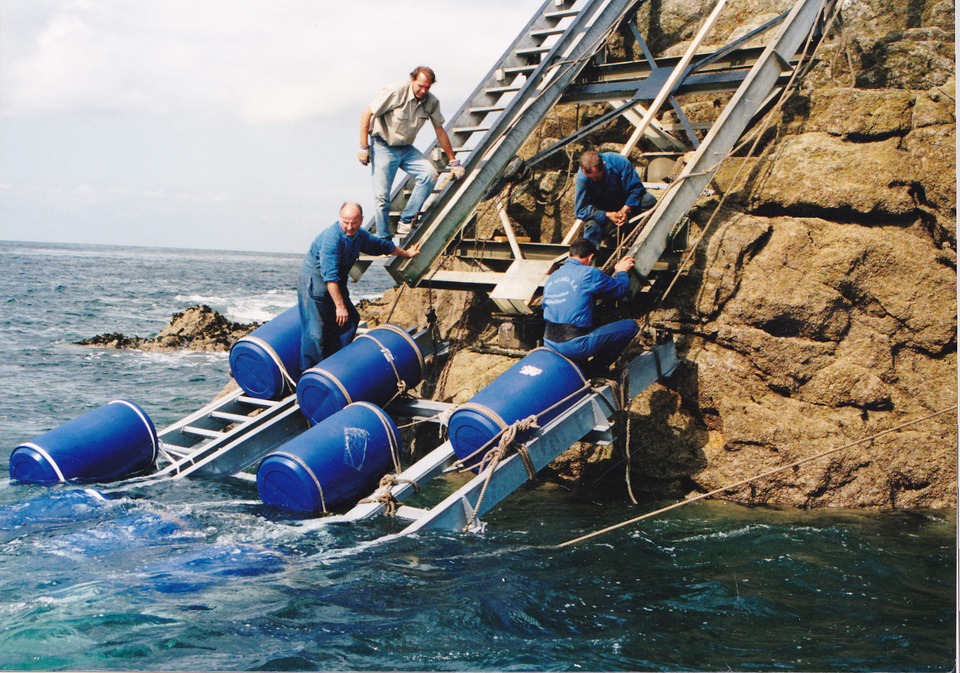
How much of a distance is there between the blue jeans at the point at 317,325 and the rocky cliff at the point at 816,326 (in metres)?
1.39

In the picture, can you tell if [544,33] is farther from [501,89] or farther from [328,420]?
[328,420]

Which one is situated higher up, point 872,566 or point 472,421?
point 472,421

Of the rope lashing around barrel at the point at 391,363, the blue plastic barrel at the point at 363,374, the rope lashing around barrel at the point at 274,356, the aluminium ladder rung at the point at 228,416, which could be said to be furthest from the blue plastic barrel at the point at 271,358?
the rope lashing around barrel at the point at 391,363

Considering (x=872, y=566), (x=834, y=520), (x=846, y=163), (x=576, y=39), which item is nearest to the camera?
(x=872, y=566)

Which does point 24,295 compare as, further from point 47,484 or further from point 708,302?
point 708,302

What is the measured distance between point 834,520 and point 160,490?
6079mm

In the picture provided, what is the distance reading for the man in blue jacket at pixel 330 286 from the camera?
771cm

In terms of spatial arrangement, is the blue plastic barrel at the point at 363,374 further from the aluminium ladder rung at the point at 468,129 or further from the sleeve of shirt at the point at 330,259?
the aluminium ladder rung at the point at 468,129

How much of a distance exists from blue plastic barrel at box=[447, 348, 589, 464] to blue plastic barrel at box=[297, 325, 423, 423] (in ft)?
4.11

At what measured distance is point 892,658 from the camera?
15.3 feet

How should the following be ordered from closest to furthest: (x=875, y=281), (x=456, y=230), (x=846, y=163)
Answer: (x=875, y=281) < (x=846, y=163) < (x=456, y=230)

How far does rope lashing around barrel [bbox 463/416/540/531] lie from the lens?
619cm

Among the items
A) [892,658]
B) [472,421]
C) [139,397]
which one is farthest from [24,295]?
[892,658]

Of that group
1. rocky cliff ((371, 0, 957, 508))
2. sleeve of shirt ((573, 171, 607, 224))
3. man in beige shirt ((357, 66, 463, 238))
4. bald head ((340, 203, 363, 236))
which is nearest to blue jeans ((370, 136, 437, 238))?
man in beige shirt ((357, 66, 463, 238))
